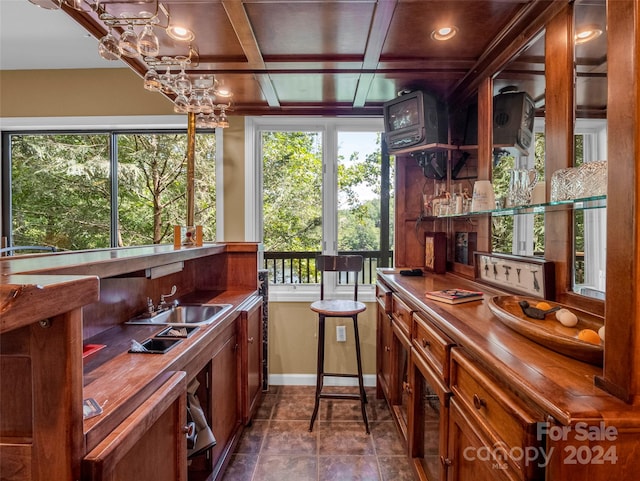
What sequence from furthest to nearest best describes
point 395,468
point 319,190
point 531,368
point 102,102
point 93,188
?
point 93,188
point 319,190
point 102,102
point 395,468
point 531,368

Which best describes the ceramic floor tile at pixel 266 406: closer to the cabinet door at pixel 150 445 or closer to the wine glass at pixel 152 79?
the cabinet door at pixel 150 445

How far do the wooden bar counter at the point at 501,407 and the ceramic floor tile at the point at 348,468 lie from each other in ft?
1.15

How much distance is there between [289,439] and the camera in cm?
223

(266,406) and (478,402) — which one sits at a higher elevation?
(478,402)

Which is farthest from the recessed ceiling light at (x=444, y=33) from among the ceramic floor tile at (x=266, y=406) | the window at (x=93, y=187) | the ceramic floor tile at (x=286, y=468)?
the ceramic floor tile at (x=266, y=406)

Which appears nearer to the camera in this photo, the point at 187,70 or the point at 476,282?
the point at 476,282

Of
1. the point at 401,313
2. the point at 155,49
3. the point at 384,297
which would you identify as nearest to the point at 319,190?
the point at 384,297

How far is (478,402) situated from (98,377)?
1.18 m

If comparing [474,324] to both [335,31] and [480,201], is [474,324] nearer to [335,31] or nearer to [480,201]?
[480,201]

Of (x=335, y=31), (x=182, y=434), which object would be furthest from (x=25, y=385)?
(x=335, y=31)

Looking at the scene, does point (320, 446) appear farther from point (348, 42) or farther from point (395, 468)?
point (348, 42)

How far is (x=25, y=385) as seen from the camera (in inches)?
25.9

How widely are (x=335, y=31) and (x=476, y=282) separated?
5.34 ft

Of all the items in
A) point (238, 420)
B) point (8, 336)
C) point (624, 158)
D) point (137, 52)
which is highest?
point (137, 52)
